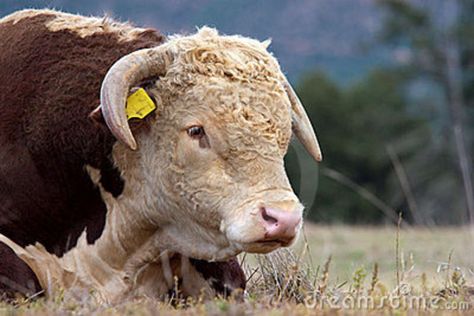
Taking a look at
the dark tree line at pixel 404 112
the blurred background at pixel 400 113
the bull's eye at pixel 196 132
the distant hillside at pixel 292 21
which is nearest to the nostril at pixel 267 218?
the bull's eye at pixel 196 132

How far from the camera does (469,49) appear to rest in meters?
57.4

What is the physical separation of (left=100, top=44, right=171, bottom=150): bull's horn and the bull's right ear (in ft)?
0.48

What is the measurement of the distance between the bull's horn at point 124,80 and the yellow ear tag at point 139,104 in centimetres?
6

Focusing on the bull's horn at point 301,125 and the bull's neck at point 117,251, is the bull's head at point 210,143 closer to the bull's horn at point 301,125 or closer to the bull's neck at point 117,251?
the bull's neck at point 117,251

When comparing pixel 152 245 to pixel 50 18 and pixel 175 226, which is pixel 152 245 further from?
pixel 50 18

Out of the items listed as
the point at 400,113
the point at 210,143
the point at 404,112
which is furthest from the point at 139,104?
the point at 404,112

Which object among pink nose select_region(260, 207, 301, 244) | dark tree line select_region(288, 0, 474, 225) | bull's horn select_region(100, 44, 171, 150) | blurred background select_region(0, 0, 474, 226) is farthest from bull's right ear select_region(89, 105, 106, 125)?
dark tree line select_region(288, 0, 474, 225)

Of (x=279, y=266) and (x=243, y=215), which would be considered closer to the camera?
(x=243, y=215)

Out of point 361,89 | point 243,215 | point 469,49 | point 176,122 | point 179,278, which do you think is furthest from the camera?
point 361,89

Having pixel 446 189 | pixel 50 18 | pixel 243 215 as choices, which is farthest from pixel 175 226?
pixel 446 189

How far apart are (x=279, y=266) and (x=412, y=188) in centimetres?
4135

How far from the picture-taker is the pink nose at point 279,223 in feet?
21.3

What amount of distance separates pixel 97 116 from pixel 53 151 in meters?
0.54

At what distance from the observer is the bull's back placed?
24.5 feet
